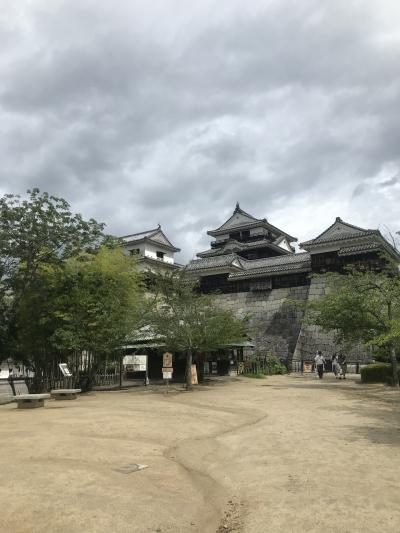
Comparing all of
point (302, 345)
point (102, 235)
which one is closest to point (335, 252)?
point (302, 345)

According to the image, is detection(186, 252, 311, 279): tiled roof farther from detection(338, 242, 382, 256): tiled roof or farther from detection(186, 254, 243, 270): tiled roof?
detection(338, 242, 382, 256): tiled roof

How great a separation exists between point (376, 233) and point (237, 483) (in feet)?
98.1

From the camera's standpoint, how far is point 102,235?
59.9 feet

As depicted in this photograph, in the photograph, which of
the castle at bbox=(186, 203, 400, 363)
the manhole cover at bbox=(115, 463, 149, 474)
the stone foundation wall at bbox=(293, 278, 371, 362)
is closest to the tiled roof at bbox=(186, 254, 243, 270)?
the castle at bbox=(186, 203, 400, 363)

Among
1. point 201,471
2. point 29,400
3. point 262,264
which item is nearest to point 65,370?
point 29,400

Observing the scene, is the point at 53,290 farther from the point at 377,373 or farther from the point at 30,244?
the point at 377,373

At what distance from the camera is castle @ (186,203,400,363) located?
3238cm

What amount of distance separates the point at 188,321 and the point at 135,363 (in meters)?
7.52

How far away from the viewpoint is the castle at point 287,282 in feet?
106

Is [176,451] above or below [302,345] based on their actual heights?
below

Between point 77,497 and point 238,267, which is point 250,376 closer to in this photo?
point 238,267

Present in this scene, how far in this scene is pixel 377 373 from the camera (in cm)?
1980

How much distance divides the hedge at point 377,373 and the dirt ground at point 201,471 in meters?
8.15

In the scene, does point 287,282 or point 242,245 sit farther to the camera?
point 242,245
